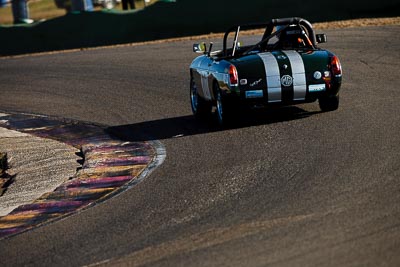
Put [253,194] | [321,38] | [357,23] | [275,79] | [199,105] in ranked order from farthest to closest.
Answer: [357,23] < [199,105] < [321,38] < [275,79] < [253,194]

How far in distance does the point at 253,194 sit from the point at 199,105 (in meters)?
5.34

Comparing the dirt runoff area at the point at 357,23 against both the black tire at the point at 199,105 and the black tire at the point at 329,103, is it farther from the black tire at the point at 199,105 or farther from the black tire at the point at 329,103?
the black tire at the point at 329,103

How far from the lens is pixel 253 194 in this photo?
8.45 m

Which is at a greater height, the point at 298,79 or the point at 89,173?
the point at 298,79

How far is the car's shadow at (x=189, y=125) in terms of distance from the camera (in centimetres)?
1253

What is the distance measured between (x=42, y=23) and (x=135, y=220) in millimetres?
18566

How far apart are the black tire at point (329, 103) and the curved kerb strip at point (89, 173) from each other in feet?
7.21

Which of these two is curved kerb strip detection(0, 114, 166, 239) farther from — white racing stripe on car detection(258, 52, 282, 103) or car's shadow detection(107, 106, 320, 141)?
white racing stripe on car detection(258, 52, 282, 103)

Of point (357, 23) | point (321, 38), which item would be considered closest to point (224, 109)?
point (321, 38)

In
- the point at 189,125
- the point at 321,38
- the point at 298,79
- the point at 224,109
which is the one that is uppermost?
the point at 321,38

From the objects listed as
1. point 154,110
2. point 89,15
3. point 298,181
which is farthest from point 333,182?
point 89,15

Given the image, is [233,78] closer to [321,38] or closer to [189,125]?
[189,125]

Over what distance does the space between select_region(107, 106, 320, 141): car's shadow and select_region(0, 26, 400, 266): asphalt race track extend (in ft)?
0.07

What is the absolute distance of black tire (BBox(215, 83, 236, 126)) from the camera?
1217 cm
